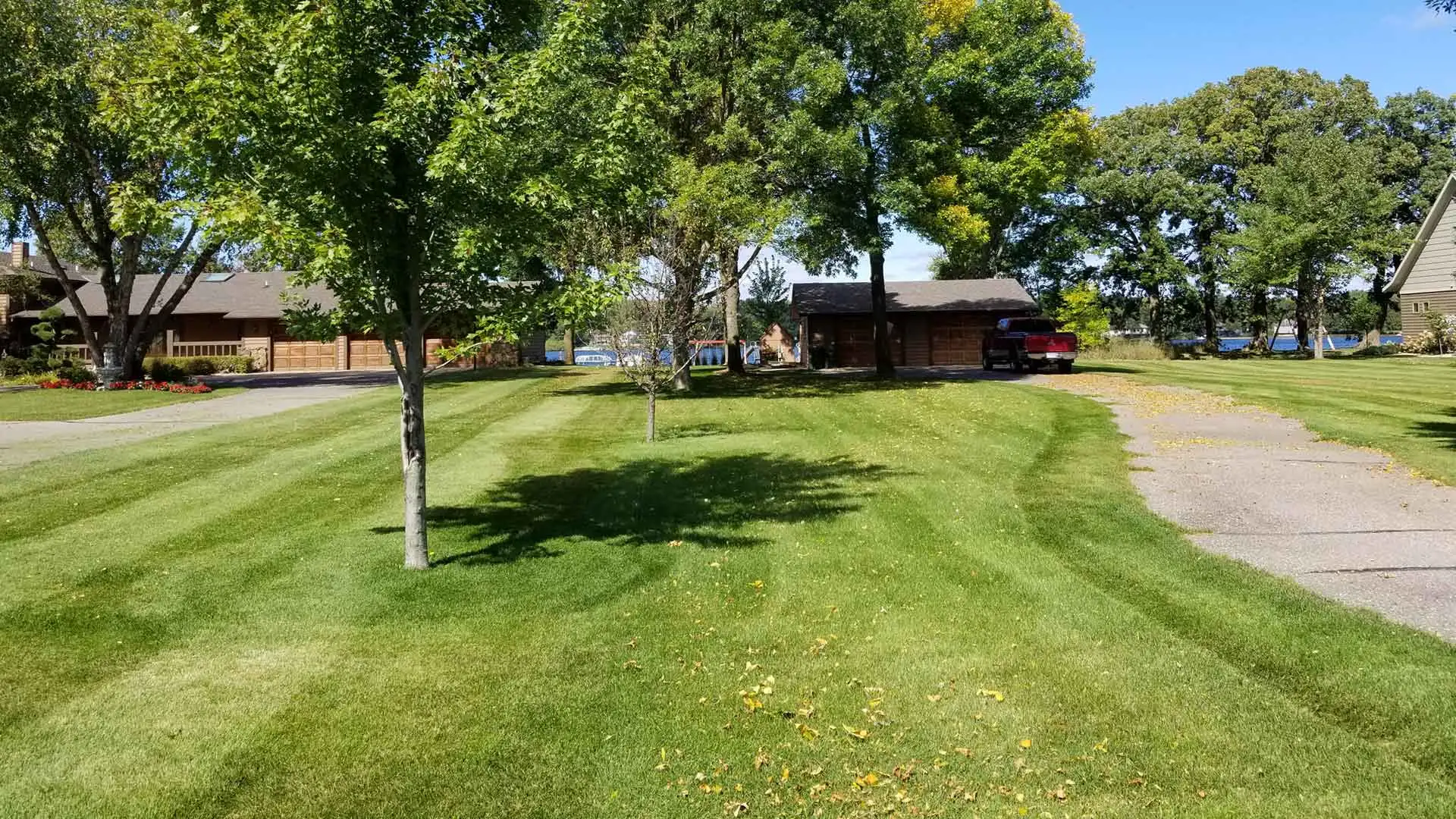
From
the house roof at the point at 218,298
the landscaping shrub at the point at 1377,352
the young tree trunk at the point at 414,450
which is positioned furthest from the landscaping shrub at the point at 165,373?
the landscaping shrub at the point at 1377,352

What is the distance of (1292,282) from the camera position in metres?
45.0

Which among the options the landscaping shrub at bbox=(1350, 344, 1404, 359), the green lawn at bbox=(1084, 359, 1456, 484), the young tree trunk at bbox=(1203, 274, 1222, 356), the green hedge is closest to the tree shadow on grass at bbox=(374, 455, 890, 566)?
the green lawn at bbox=(1084, 359, 1456, 484)

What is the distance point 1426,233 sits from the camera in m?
36.4

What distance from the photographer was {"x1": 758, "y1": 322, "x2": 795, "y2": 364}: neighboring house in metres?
48.5

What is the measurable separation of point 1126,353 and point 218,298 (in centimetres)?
4636

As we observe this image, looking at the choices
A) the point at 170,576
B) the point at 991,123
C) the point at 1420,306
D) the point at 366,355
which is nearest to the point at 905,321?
the point at 991,123

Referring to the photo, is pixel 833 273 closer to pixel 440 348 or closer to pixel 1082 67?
Result: pixel 1082 67

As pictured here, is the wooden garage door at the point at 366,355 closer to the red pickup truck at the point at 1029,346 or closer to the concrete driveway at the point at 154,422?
the concrete driveway at the point at 154,422

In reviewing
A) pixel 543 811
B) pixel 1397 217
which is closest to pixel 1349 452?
pixel 543 811

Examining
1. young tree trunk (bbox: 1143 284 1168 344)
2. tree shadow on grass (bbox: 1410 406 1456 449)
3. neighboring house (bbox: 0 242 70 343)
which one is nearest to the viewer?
tree shadow on grass (bbox: 1410 406 1456 449)

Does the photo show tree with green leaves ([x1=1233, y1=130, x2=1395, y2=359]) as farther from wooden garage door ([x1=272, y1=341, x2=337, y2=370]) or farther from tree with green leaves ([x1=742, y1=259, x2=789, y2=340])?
wooden garage door ([x1=272, y1=341, x2=337, y2=370])

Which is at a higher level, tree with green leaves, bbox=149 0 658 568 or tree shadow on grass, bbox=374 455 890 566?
tree with green leaves, bbox=149 0 658 568

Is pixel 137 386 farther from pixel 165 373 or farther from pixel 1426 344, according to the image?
pixel 1426 344

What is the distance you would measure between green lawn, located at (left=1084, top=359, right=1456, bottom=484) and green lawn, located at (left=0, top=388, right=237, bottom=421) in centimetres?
2455
